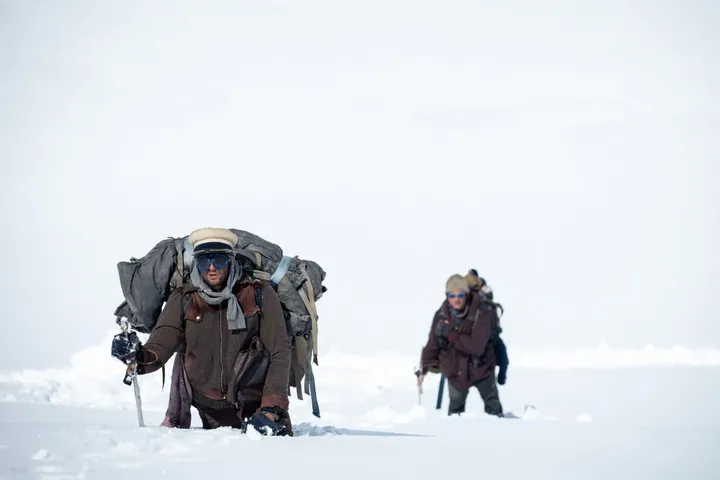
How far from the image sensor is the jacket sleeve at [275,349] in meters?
7.82

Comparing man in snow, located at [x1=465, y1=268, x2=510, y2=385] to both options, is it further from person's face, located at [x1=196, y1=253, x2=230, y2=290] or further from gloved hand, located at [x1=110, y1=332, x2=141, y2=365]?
gloved hand, located at [x1=110, y1=332, x2=141, y2=365]

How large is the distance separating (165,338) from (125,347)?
0.41 metres

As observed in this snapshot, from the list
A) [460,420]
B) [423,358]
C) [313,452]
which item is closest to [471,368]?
[423,358]

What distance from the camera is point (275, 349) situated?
7.98 m

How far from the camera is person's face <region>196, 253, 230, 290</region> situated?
25.7 ft

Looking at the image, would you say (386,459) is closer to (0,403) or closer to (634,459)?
(634,459)

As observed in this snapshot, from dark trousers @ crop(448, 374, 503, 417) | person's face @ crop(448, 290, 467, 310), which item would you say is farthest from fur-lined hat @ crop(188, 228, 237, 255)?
dark trousers @ crop(448, 374, 503, 417)

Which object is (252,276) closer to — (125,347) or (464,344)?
(125,347)

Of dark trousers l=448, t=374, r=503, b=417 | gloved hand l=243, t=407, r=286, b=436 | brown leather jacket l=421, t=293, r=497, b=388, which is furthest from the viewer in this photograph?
dark trousers l=448, t=374, r=503, b=417

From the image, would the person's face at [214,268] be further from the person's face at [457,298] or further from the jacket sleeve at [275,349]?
the person's face at [457,298]

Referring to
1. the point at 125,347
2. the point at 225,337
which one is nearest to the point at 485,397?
the point at 225,337

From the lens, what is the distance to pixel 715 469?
7066 millimetres

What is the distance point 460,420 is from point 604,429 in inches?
102

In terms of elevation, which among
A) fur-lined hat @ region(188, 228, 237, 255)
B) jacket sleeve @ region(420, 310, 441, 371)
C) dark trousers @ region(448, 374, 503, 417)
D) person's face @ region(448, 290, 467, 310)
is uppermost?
person's face @ region(448, 290, 467, 310)
